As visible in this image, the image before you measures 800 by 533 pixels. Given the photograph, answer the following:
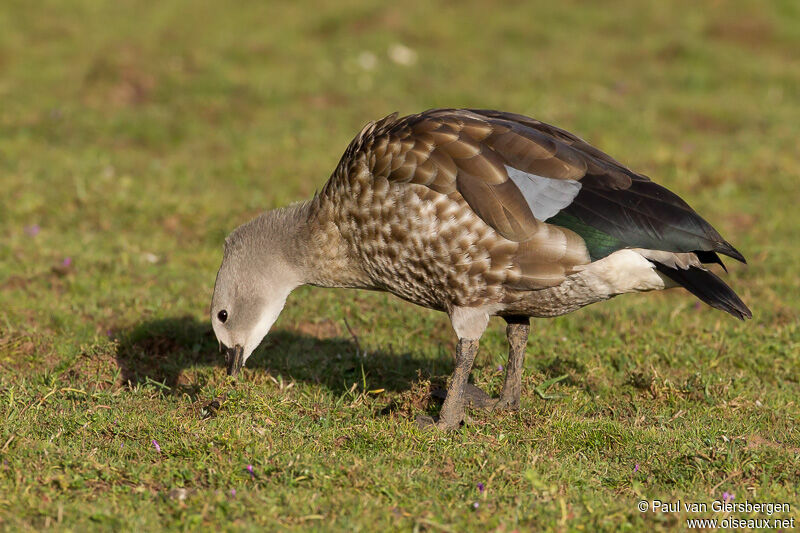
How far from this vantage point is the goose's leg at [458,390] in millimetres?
5406

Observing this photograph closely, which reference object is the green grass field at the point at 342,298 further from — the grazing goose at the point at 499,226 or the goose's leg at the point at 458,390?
the grazing goose at the point at 499,226

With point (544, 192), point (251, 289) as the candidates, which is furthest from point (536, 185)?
point (251, 289)

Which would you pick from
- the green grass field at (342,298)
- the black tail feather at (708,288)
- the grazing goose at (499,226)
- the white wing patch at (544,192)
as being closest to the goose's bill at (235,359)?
the green grass field at (342,298)

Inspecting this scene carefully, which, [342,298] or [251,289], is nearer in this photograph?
[251,289]

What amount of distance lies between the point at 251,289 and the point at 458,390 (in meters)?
1.48

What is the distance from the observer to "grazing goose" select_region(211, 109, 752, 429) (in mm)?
5145

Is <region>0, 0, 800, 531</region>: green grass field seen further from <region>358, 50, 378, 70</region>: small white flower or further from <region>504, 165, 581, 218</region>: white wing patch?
<region>504, 165, 581, 218</region>: white wing patch

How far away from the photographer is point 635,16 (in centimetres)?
1503

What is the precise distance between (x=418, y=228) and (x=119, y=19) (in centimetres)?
1073

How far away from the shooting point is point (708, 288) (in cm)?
498

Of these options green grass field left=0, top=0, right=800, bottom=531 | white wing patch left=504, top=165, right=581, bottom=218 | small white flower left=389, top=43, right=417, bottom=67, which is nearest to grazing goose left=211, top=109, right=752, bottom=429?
white wing patch left=504, top=165, right=581, bottom=218

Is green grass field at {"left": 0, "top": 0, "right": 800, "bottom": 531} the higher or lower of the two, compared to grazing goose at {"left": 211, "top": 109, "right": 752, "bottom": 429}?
lower

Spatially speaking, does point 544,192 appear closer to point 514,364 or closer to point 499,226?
point 499,226

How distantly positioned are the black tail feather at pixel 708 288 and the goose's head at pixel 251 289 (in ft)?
7.44
